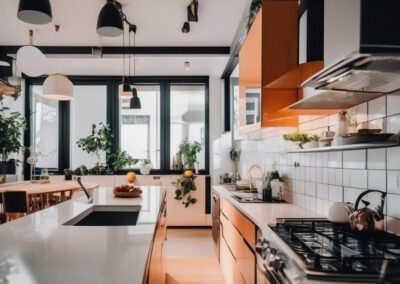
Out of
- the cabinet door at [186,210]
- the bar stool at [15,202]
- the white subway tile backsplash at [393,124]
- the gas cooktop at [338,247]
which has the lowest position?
the cabinet door at [186,210]

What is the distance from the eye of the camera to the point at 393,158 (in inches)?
65.7

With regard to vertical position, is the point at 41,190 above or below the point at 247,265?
above

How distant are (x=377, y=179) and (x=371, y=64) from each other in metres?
0.69

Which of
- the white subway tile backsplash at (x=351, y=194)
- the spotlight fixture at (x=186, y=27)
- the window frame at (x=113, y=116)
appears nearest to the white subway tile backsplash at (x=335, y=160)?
the white subway tile backsplash at (x=351, y=194)

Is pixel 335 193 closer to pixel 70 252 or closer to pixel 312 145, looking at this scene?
pixel 312 145

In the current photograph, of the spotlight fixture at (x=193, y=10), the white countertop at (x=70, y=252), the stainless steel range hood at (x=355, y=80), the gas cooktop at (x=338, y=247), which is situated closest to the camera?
the white countertop at (x=70, y=252)

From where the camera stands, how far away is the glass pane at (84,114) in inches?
258

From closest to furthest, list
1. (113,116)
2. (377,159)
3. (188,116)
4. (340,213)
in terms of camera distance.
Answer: (377,159) < (340,213) < (113,116) < (188,116)

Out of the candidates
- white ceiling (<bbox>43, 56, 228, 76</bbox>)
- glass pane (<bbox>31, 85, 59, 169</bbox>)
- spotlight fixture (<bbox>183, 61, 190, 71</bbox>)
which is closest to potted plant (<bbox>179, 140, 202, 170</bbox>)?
white ceiling (<bbox>43, 56, 228, 76</bbox>)

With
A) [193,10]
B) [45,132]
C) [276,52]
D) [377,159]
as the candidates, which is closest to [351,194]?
[377,159]

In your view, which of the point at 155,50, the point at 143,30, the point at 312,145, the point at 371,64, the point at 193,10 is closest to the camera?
the point at 371,64

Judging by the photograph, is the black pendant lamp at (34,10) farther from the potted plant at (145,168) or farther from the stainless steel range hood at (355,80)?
the potted plant at (145,168)

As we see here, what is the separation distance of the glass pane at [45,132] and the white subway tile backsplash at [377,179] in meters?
5.89

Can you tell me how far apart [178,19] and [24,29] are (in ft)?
→ 6.48
